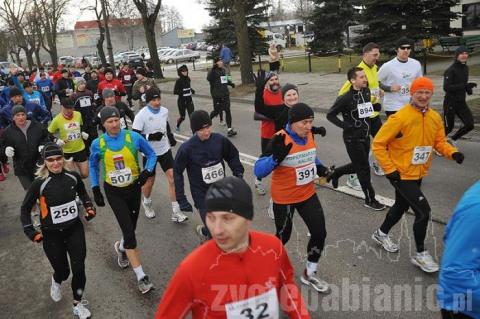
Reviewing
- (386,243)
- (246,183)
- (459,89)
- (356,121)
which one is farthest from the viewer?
(459,89)

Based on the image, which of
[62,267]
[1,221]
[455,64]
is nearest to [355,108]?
[455,64]

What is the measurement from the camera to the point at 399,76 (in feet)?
23.4

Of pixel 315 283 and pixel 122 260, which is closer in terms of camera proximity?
pixel 315 283

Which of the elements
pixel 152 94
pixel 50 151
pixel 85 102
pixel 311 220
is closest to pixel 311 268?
pixel 311 220

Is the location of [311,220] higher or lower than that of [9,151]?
lower

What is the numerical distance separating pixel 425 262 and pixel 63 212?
11.9 ft

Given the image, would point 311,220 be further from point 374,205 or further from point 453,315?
point 374,205

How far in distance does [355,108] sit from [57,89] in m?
11.6

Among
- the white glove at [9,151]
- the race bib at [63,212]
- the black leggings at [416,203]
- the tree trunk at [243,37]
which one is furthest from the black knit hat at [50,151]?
the tree trunk at [243,37]

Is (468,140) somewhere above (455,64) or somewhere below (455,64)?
below

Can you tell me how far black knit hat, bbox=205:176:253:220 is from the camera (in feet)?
7.02

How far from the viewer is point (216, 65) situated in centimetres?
1221

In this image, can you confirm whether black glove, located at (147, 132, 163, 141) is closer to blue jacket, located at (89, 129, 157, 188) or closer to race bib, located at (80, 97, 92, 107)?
blue jacket, located at (89, 129, 157, 188)

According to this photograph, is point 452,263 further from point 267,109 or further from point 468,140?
point 468,140
